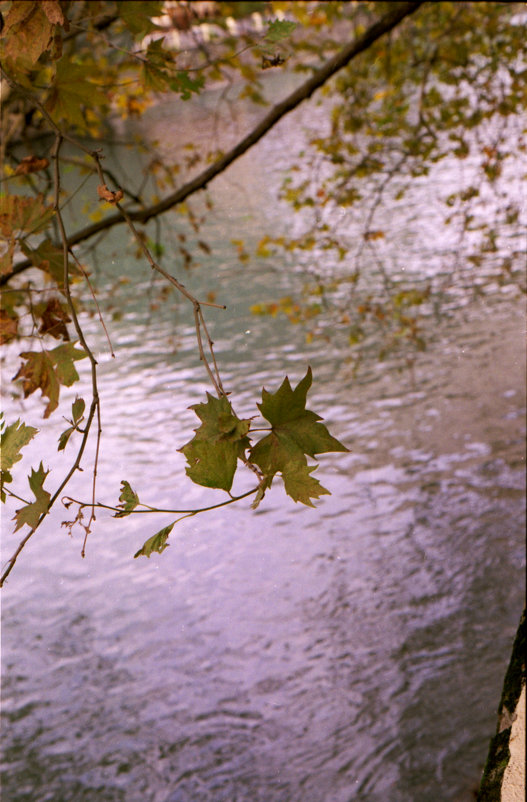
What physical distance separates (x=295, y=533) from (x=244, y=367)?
1990mm

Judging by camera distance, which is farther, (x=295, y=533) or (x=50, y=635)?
(x=295, y=533)

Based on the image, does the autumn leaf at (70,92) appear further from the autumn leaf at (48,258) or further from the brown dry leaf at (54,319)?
the brown dry leaf at (54,319)

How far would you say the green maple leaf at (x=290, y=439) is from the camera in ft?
2.56

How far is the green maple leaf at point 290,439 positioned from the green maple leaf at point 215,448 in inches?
0.8

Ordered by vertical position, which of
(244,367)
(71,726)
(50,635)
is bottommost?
(71,726)

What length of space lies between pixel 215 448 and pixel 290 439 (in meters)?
0.07

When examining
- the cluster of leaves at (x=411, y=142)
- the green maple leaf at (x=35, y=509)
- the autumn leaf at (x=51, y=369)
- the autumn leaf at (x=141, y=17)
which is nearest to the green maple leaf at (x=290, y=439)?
the green maple leaf at (x=35, y=509)

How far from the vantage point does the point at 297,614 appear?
11.2 feet

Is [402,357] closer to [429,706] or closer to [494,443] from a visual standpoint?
[494,443]

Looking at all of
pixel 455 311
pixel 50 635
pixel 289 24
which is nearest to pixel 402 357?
pixel 455 311

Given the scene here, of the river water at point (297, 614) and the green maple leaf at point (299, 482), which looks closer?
the green maple leaf at point (299, 482)

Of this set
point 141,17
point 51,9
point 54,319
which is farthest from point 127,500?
point 141,17

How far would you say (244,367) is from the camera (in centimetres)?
575

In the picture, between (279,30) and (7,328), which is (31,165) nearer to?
(7,328)
